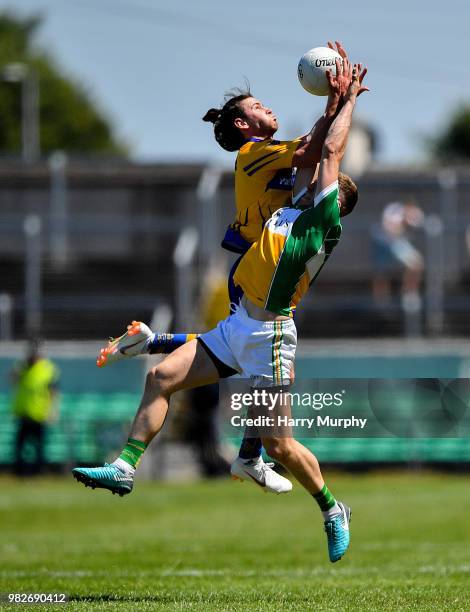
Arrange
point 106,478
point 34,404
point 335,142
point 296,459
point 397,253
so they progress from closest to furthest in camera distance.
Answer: point 106,478, point 335,142, point 296,459, point 34,404, point 397,253

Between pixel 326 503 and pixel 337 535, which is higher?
pixel 326 503

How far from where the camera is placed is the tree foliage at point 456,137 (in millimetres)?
84750

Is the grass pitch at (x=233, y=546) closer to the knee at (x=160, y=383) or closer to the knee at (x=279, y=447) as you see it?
the knee at (x=279, y=447)

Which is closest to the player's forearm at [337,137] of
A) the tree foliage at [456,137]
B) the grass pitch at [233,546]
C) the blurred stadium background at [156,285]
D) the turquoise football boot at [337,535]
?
the turquoise football boot at [337,535]

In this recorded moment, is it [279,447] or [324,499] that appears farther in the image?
[324,499]

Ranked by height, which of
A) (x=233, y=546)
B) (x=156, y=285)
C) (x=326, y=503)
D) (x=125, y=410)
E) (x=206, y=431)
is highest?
(x=326, y=503)

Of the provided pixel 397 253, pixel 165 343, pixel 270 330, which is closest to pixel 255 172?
pixel 270 330

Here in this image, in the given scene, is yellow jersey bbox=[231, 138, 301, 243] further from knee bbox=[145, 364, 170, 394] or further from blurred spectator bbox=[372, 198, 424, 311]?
blurred spectator bbox=[372, 198, 424, 311]

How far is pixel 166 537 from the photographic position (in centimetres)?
1593

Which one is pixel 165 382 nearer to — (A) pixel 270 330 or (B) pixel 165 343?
(B) pixel 165 343

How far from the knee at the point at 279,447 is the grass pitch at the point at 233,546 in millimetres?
870

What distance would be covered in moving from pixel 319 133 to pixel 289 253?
2.39ft

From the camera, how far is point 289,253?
8.47 metres

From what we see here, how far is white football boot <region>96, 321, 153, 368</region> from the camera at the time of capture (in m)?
8.86
